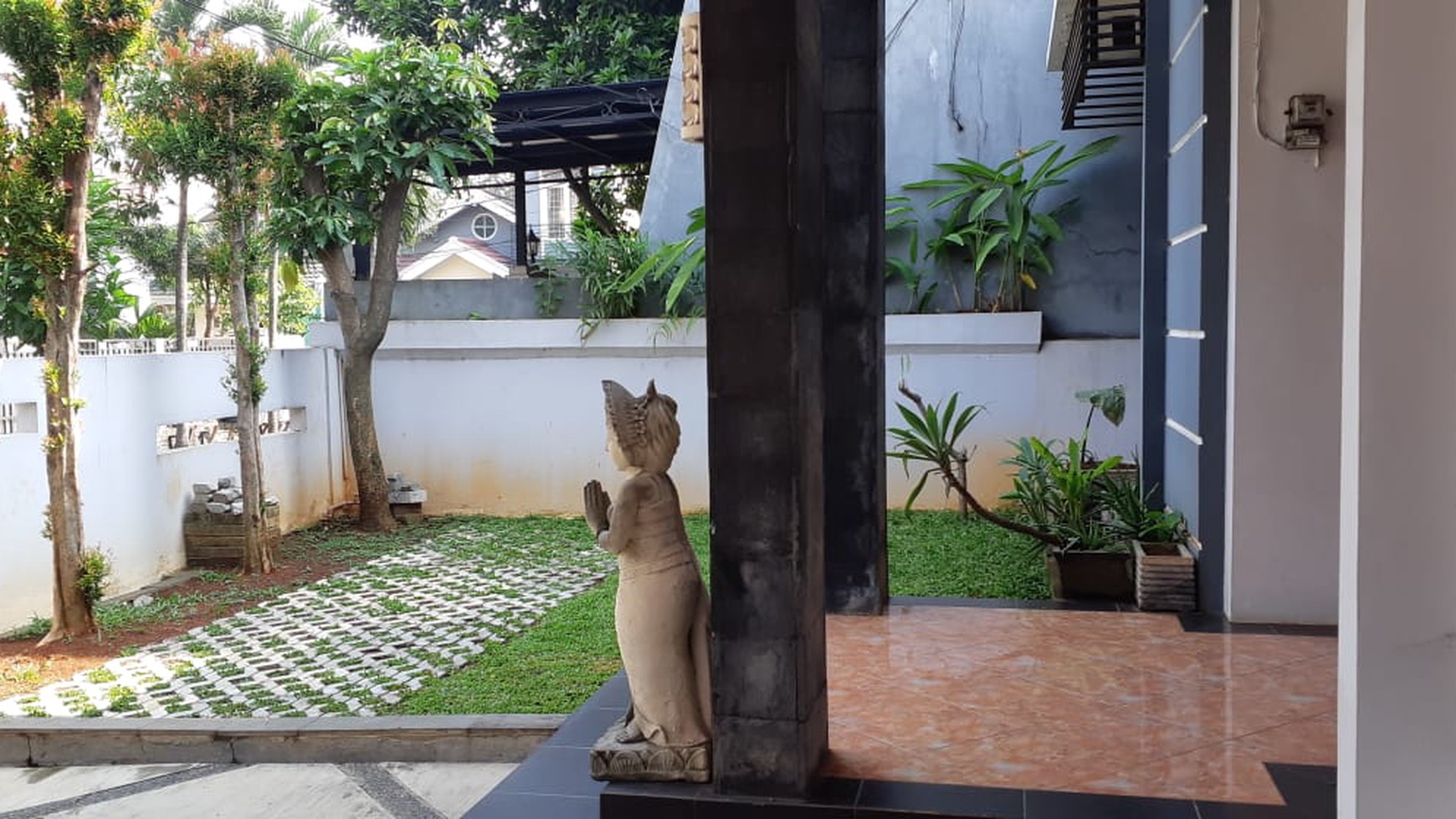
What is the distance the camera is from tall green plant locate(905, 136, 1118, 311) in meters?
8.22

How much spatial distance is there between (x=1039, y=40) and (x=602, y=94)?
11.9ft

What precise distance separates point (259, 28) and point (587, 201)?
5.07 metres

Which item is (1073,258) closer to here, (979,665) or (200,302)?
(979,665)

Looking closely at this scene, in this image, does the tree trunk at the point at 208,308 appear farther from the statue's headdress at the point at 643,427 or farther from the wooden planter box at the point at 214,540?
the statue's headdress at the point at 643,427

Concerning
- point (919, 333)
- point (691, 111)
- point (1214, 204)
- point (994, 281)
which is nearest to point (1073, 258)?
point (994, 281)

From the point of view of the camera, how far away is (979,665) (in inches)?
163

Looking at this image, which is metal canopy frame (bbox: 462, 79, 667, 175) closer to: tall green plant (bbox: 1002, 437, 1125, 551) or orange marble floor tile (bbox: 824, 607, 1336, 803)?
tall green plant (bbox: 1002, 437, 1125, 551)

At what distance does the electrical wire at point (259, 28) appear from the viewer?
46.5 feet

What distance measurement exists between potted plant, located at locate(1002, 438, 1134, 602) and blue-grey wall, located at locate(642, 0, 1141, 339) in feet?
8.07

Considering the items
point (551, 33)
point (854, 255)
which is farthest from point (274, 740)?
point (551, 33)

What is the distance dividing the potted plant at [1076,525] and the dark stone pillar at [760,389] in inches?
99.1

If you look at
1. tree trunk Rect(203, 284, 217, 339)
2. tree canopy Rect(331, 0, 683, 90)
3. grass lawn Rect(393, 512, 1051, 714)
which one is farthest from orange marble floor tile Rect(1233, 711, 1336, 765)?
tree trunk Rect(203, 284, 217, 339)

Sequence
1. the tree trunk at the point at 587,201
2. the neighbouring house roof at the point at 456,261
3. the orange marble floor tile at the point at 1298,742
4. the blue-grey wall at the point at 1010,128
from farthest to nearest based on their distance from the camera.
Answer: the neighbouring house roof at the point at 456,261, the tree trunk at the point at 587,201, the blue-grey wall at the point at 1010,128, the orange marble floor tile at the point at 1298,742

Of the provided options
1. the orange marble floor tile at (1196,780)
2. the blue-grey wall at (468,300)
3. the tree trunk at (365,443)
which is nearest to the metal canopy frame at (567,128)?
the blue-grey wall at (468,300)
